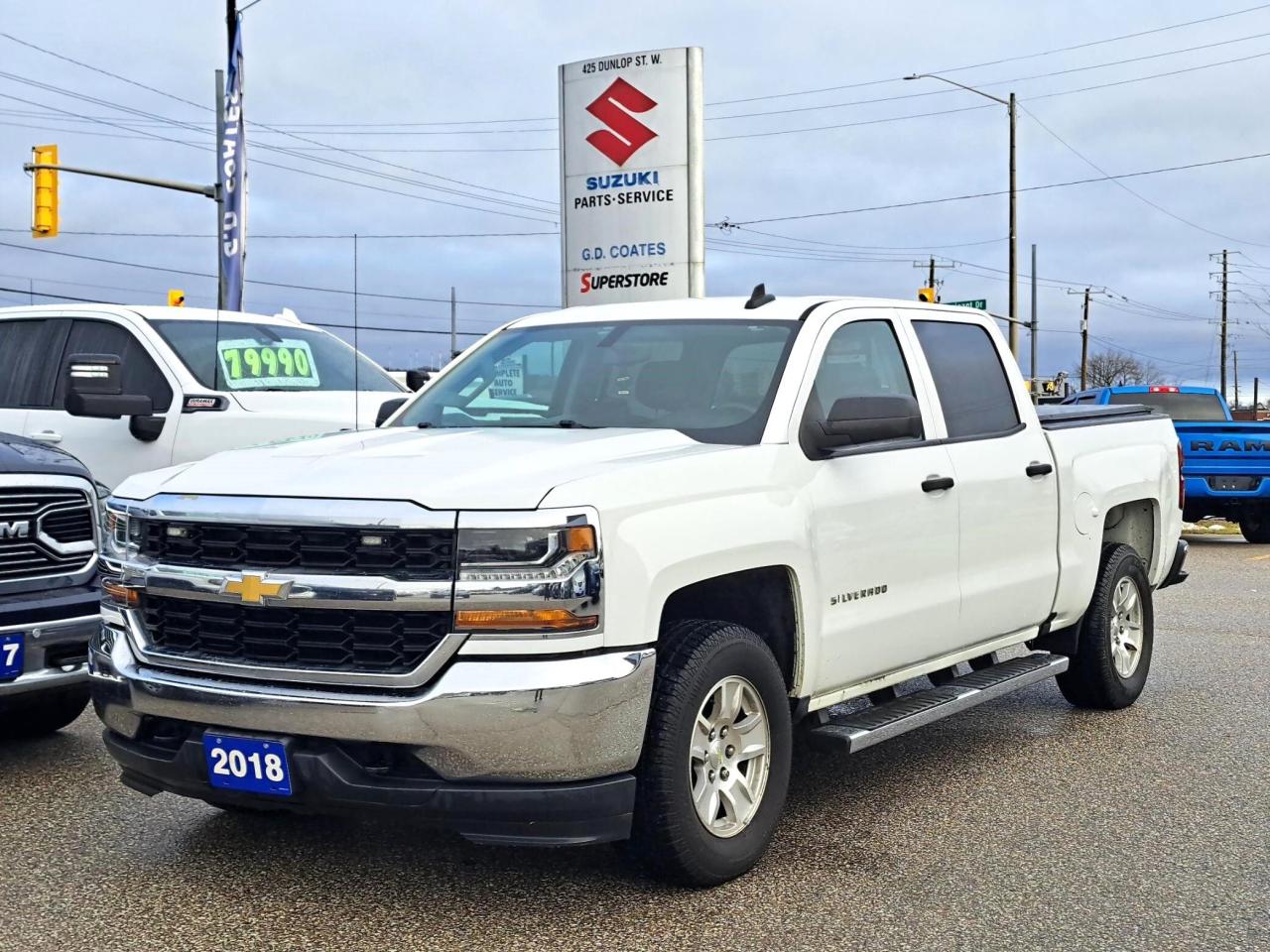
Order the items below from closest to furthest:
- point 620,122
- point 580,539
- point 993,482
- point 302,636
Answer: point 580,539
point 302,636
point 993,482
point 620,122

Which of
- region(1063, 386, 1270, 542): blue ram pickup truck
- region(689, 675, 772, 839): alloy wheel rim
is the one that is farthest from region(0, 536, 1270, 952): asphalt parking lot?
region(1063, 386, 1270, 542): blue ram pickup truck

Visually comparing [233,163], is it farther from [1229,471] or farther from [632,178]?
[1229,471]

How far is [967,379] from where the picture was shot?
653 cm

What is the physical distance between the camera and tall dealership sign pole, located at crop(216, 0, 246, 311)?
21.0m

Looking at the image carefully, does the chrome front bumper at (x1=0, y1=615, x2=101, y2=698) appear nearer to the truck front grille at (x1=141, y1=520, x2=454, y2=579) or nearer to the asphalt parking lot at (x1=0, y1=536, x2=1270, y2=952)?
the asphalt parking lot at (x1=0, y1=536, x2=1270, y2=952)

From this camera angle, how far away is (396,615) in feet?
13.8

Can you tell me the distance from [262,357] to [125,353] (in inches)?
33.8

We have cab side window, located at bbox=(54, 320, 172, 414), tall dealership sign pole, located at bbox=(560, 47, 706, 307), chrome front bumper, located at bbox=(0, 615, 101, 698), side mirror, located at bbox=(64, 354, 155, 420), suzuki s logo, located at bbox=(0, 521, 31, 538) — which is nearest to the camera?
chrome front bumper, located at bbox=(0, 615, 101, 698)

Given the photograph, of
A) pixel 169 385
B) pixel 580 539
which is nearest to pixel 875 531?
pixel 580 539

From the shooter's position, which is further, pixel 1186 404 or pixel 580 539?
pixel 1186 404

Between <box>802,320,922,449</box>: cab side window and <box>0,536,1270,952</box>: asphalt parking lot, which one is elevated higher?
<box>802,320,922,449</box>: cab side window

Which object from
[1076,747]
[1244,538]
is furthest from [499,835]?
[1244,538]

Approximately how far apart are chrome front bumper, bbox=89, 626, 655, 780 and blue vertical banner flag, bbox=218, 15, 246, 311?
57.6 feet

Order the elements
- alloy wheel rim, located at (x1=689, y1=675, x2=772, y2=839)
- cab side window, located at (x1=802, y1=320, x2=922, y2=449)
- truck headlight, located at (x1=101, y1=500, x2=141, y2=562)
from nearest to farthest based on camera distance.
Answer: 1. alloy wheel rim, located at (x1=689, y1=675, x2=772, y2=839)
2. truck headlight, located at (x1=101, y1=500, x2=141, y2=562)
3. cab side window, located at (x1=802, y1=320, x2=922, y2=449)
